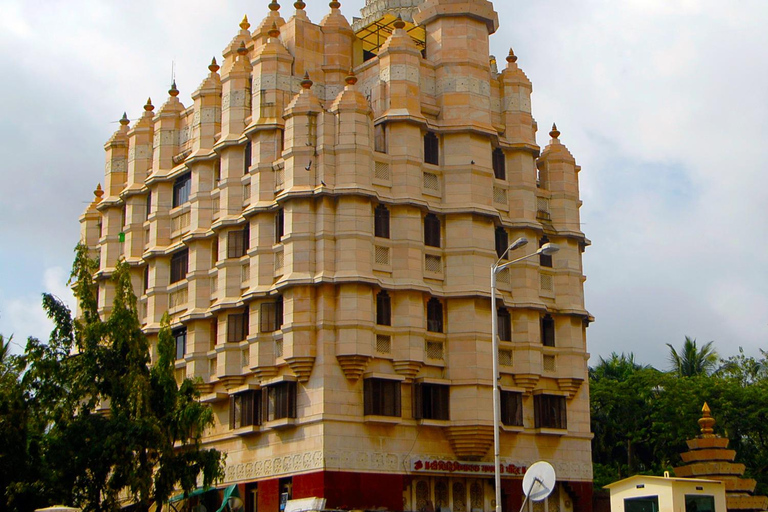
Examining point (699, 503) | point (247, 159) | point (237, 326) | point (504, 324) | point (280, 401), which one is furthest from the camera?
point (247, 159)

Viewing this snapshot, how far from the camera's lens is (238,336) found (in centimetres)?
4703

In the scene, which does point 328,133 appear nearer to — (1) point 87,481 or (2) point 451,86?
(2) point 451,86

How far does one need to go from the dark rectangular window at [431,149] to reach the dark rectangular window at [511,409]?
10.3 meters

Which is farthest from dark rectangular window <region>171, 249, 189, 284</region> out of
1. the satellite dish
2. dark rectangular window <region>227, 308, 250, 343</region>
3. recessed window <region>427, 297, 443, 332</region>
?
the satellite dish

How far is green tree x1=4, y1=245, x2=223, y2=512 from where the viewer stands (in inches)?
1471

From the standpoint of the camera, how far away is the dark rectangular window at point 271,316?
147 feet

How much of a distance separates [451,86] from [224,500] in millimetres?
20026

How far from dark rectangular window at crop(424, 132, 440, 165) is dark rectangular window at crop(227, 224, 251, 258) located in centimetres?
831

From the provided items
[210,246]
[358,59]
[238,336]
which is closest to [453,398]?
[238,336]

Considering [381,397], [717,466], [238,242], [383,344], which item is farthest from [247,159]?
[717,466]

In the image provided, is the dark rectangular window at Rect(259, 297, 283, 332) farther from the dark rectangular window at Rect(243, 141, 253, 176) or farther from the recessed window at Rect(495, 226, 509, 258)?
the recessed window at Rect(495, 226, 509, 258)

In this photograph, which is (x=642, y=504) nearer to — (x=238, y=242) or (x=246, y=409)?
(x=246, y=409)

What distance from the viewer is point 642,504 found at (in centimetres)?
3553

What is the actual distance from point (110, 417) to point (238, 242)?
1166 cm
